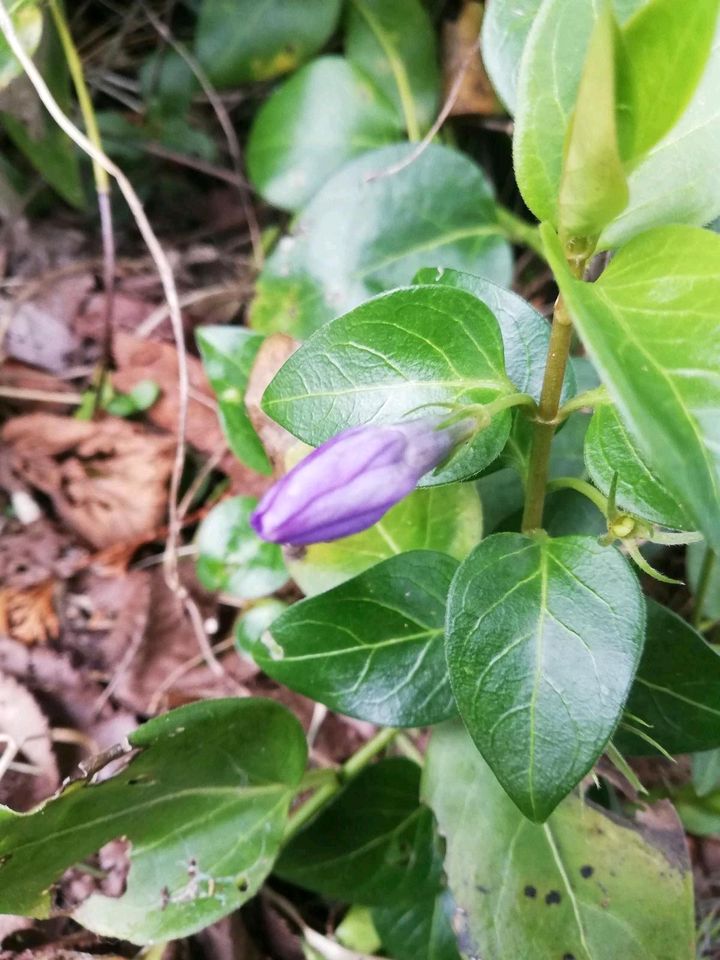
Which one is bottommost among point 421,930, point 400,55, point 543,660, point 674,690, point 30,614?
point 421,930

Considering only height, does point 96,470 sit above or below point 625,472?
below

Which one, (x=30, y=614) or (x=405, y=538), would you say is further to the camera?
(x=30, y=614)

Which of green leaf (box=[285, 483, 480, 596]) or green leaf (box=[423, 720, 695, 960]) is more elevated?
green leaf (box=[285, 483, 480, 596])

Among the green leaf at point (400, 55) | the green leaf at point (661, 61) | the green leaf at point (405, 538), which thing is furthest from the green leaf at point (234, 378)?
Result: the green leaf at point (661, 61)

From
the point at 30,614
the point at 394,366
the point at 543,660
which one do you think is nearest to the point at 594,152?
the point at 394,366

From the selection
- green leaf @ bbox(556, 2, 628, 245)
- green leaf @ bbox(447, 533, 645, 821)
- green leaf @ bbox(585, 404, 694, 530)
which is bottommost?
green leaf @ bbox(447, 533, 645, 821)

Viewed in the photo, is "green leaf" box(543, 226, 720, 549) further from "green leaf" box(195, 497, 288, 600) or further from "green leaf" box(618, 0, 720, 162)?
"green leaf" box(195, 497, 288, 600)

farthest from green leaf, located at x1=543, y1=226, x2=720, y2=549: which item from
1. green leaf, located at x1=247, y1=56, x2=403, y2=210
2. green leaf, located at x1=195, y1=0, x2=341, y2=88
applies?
green leaf, located at x1=195, y1=0, x2=341, y2=88

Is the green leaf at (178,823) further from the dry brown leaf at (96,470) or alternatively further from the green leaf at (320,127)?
the green leaf at (320,127)

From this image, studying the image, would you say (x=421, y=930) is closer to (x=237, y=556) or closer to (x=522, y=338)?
(x=237, y=556)
